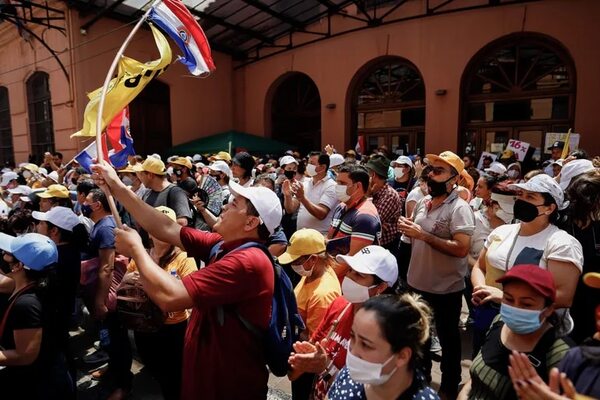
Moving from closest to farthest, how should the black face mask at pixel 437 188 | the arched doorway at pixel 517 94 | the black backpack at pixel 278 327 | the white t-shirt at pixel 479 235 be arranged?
the black backpack at pixel 278 327 < the black face mask at pixel 437 188 < the white t-shirt at pixel 479 235 < the arched doorway at pixel 517 94

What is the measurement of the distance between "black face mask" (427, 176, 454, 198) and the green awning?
1132 centimetres

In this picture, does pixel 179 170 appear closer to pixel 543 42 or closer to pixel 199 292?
pixel 199 292

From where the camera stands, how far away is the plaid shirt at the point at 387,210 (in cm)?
453

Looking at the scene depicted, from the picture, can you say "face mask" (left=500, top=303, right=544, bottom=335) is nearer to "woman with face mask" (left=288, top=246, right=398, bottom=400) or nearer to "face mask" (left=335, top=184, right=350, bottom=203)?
"woman with face mask" (left=288, top=246, right=398, bottom=400)

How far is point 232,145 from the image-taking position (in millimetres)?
14430

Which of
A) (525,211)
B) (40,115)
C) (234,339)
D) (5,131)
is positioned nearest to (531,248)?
(525,211)

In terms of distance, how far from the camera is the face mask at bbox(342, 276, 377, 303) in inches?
89.4

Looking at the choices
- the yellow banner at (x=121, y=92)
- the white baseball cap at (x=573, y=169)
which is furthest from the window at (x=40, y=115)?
the white baseball cap at (x=573, y=169)

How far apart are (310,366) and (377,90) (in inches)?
506

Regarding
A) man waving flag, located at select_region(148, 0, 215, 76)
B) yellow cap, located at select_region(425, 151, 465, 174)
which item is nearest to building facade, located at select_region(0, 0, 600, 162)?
yellow cap, located at select_region(425, 151, 465, 174)

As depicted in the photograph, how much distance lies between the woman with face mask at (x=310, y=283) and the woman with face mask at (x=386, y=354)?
934 millimetres

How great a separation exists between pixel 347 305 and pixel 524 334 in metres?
0.89

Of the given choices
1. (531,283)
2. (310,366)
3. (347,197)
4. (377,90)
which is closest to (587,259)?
(531,283)

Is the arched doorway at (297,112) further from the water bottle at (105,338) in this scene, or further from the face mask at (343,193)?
the water bottle at (105,338)
